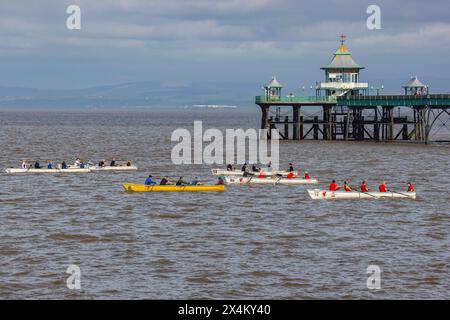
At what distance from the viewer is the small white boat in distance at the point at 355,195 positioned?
5806 cm

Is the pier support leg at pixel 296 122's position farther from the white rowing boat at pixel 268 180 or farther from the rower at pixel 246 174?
the white rowing boat at pixel 268 180

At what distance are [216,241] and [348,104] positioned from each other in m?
75.0

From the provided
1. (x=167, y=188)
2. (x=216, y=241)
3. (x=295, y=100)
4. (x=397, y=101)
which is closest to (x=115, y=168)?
(x=167, y=188)

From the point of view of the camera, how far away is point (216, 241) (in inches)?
1676

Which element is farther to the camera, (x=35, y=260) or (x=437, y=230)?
(x=437, y=230)


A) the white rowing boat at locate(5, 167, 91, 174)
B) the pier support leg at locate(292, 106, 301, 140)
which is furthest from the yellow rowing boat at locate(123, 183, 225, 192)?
the pier support leg at locate(292, 106, 301, 140)

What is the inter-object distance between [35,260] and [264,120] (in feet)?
269

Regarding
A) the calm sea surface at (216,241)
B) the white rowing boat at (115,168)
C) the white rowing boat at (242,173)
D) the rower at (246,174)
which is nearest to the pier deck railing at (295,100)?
the white rowing boat at (242,173)

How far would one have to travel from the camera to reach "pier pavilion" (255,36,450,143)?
357 feet

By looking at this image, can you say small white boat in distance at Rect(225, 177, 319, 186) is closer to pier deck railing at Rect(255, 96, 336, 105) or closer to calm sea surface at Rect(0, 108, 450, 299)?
calm sea surface at Rect(0, 108, 450, 299)

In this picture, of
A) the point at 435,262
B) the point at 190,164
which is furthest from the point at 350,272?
the point at 190,164

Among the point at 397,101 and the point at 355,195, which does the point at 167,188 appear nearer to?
the point at 355,195
